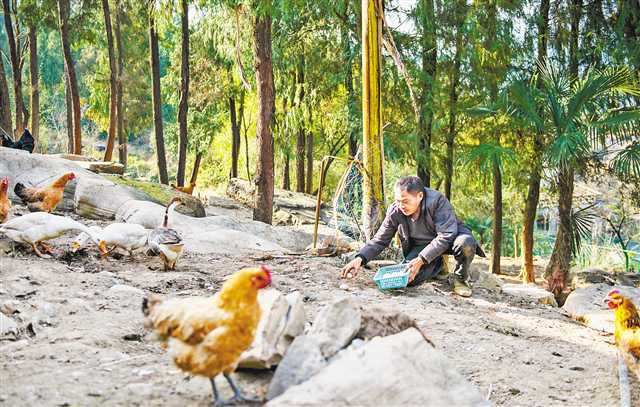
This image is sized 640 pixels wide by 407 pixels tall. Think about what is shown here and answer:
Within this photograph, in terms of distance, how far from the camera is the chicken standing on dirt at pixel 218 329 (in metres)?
2.76

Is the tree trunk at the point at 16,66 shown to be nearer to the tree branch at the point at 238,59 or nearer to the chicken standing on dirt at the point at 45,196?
the tree branch at the point at 238,59

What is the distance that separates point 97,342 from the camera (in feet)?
13.1

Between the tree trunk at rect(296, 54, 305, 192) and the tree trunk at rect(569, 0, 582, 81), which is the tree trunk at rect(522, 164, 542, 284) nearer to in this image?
the tree trunk at rect(569, 0, 582, 81)

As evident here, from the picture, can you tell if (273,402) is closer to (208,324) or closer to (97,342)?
(208,324)

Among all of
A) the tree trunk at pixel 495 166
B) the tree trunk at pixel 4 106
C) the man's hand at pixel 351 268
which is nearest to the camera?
the man's hand at pixel 351 268

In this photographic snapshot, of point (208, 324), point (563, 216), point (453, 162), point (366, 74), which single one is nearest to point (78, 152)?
point (453, 162)

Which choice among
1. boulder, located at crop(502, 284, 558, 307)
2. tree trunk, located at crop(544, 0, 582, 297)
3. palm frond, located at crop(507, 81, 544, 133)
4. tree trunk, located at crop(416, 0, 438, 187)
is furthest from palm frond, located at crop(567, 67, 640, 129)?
tree trunk, located at crop(416, 0, 438, 187)

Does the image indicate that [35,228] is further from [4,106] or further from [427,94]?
[427,94]

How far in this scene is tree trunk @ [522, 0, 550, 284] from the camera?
14000 mm

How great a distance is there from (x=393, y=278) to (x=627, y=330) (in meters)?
2.54

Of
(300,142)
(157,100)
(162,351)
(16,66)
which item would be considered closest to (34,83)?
(16,66)

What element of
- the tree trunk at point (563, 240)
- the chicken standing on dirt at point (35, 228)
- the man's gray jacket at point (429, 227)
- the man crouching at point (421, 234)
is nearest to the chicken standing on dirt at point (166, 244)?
the chicken standing on dirt at point (35, 228)

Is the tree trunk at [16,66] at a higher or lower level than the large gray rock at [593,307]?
higher

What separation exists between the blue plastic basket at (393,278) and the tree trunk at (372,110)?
217cm
